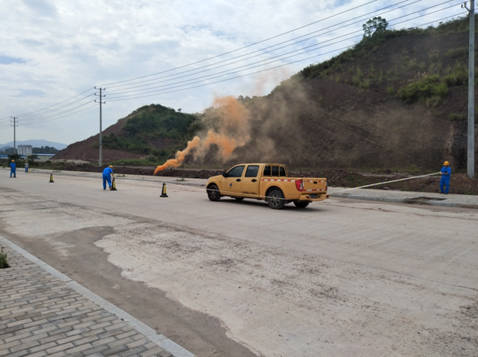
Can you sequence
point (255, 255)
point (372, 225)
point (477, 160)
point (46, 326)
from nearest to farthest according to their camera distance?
point (46, 326)
point (255, 255)
point (372, 225)
point (477, 160)

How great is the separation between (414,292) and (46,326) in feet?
15.0

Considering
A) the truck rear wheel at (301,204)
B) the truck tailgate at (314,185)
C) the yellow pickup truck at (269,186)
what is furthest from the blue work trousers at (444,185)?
the truck rear wheel at (301,204)

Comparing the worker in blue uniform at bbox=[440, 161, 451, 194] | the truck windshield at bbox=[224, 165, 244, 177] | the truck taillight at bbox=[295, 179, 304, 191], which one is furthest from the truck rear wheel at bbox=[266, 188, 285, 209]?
the worker in blue uniform at bbox=[440, 161, 451, 194]

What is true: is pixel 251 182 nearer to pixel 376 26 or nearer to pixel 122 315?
pixel 122 315

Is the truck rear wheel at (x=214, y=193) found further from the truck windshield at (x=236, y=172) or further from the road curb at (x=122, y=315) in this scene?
the road curb at (x=122, y=315)

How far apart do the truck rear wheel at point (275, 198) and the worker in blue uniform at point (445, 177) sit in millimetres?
9005

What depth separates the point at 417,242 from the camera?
26.8ft

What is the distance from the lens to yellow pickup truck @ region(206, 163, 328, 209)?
13.1m

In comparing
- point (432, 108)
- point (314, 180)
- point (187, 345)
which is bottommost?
point (187, 345)

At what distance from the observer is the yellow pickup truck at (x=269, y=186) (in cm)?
1312

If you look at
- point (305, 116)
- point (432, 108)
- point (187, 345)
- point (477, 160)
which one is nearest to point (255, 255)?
point (187, 345)

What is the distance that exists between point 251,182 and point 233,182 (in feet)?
3.35

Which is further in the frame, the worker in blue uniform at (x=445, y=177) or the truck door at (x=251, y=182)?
the worker in blue uniform at (x=445, y=177)

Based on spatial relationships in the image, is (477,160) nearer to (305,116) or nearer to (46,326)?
(305,116)
